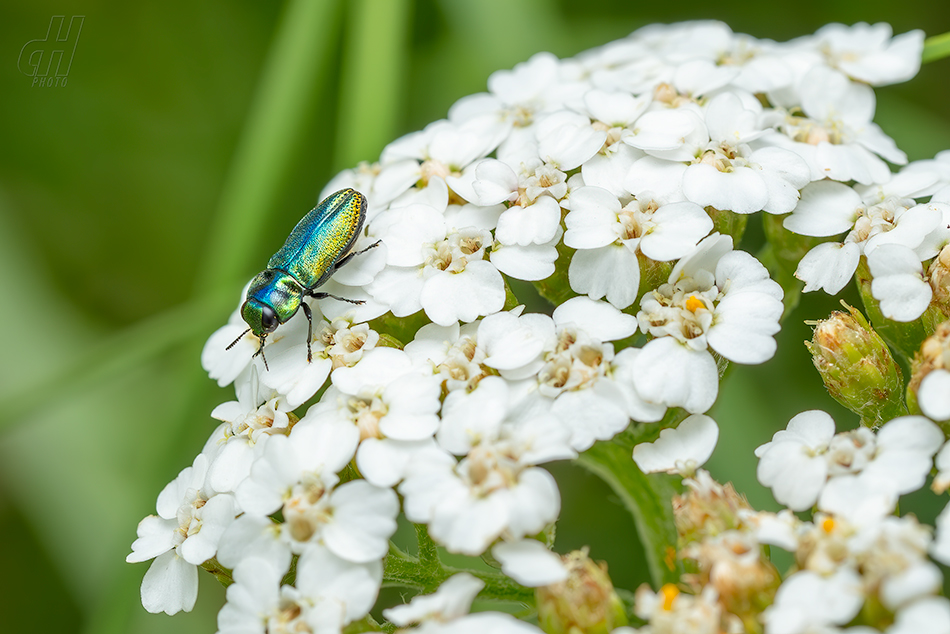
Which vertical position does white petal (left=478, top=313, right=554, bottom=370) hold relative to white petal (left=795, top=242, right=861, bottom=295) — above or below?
above

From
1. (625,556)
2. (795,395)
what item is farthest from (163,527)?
(795,395)

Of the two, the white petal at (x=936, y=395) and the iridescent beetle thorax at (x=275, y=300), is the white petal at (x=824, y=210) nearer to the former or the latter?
the white petal at (x=936, y=395)

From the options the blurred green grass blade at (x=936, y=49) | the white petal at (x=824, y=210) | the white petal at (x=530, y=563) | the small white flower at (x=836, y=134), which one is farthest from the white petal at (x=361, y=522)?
the blurred green grass blade at (x=936, y=49)

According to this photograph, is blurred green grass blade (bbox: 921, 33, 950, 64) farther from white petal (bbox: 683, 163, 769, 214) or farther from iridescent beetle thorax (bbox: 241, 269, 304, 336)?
iridescent beetle thorax (bbox: 241, 269, 304, 336)

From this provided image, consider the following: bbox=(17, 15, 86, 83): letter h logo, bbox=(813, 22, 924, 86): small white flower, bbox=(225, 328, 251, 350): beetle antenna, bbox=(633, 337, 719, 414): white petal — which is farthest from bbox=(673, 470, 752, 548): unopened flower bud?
bbox=(17, 15, 86, 83): letter h logo

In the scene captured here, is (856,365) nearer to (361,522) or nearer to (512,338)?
(512,338)

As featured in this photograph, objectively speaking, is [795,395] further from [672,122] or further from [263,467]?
[263,467]
